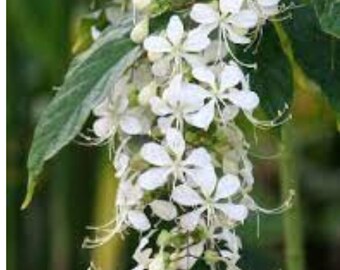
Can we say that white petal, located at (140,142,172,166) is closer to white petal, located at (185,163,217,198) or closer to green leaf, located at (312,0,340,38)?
white petal, located at (185,163,217,198)

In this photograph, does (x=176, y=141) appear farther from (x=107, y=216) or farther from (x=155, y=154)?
(x=107, y=216)

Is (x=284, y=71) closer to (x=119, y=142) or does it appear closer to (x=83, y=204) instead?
Result: (x=119, y=142)

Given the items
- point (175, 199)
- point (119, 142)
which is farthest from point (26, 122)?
point (175, 199)

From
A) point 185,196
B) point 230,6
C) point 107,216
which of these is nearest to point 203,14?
point 230,6

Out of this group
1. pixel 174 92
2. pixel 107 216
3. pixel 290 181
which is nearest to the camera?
pixel 174 92

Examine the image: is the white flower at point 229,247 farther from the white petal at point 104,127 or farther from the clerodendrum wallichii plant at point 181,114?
the white petal at point 104,127

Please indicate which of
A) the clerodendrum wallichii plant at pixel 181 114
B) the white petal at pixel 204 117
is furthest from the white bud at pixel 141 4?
the white petal at pixel 204 117

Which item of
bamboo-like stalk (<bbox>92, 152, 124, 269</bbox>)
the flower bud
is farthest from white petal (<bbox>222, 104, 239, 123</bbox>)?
bamboo-like stalk (<bbox>92, 152, 124, 269</bbox>)
